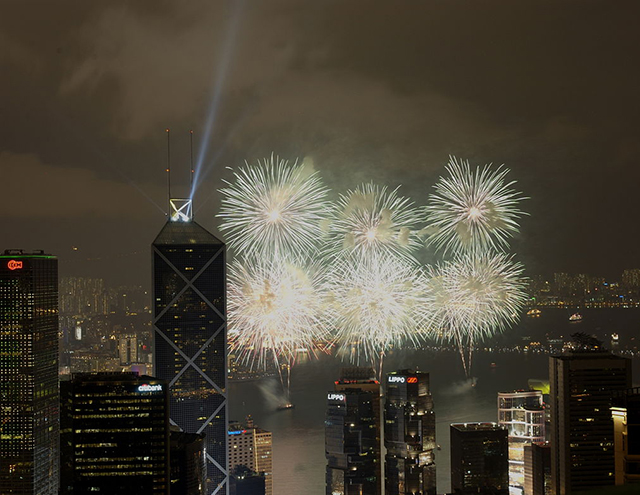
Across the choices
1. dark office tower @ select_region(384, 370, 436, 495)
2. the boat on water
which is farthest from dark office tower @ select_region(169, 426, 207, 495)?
the boat on water

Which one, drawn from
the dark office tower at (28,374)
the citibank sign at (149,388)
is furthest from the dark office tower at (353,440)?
the citibank sign at (149,388)

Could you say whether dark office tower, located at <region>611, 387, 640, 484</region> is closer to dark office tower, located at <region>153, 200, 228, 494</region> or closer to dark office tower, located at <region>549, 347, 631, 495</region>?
dark office tower, located at <region>549, 347, 631, 495</region>

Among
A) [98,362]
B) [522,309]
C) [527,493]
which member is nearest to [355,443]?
[527,493]

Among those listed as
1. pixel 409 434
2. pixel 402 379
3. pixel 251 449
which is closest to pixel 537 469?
pixel 409 434

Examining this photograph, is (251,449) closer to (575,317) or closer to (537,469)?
(537,469)

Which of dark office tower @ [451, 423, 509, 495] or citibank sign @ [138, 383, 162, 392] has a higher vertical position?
citibank sign @ [138, 383, 162, 392]

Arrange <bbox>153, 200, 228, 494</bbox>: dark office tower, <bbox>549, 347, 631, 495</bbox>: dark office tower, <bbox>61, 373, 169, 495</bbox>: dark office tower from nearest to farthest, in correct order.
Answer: <bbox>61, 373, 169, 495</bbox>: dark office tower → <bbox>549, 347, 631, 495</bbox>: dark office tower → <bbox>153, 200, 228, 494</bbox>: dark office tower

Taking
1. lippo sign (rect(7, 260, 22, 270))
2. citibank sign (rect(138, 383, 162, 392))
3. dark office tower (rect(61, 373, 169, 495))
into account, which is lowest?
dark office tower (rect(61, 373, 169, 495))
